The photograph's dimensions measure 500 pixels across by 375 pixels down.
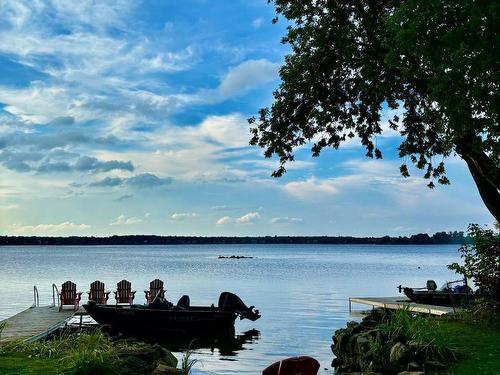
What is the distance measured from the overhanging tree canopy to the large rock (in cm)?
503

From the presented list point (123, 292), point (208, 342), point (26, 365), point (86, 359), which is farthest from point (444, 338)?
point (123, 292)

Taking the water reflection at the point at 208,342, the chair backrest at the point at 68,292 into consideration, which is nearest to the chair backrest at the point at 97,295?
the chair backrest at the point at 68,292

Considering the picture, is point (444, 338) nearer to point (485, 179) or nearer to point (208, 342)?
point (485, 179)

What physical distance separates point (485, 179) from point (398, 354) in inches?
299

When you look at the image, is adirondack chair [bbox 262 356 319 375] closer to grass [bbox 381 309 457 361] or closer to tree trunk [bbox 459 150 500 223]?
grass [bbox 381 309 457 361]

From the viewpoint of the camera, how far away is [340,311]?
41.1 metres

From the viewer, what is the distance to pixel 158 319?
2880cm

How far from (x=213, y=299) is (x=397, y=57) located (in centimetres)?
3920

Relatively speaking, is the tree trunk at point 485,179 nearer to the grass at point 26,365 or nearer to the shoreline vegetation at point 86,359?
the shoreline vegetation at point 86,359

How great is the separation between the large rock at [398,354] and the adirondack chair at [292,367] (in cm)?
192

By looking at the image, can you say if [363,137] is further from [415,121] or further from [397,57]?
[397,57]

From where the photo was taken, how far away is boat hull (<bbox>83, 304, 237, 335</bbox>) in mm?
28719

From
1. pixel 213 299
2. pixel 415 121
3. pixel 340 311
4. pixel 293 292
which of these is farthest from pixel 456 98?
pixel 293 292

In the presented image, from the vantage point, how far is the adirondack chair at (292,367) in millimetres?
13414
